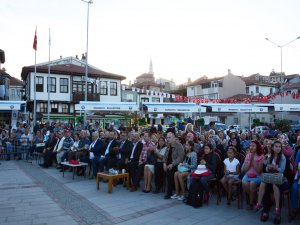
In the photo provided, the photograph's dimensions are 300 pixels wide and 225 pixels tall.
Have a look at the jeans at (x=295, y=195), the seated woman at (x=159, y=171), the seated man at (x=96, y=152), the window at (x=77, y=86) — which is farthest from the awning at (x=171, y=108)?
the window at (x=77, y=86)

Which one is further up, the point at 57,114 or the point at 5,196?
the point at 57,114

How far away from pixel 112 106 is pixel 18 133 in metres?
5.10

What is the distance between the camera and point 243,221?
5.96 metres

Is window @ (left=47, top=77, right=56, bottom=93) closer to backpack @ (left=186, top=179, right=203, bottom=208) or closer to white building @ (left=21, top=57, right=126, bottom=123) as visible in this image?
white building @ (left=21, top=57, right=126, bottom=123)

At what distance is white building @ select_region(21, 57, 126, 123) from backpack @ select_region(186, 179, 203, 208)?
102ft

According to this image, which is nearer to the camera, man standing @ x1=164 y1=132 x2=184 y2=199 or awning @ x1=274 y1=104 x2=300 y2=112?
man standing @ x1=164 y1=132 x2=184 y2=199

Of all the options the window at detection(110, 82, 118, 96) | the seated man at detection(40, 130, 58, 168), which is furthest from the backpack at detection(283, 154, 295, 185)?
the window at detection(110, 82, 118, 96)

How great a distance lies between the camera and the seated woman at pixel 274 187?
5934 millimetres

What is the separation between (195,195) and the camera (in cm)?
702

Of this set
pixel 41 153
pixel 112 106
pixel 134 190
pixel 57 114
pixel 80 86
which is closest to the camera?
pixel 134 190

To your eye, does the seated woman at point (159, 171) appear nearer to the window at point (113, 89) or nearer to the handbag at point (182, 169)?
the handbag at point (182, 169)

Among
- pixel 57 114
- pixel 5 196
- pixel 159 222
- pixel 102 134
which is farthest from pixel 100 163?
pixel 57 114

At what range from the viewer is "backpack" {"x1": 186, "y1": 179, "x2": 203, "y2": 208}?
23.0ft

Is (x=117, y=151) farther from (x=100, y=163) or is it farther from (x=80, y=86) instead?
(x=80, y=86)
